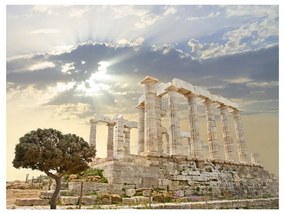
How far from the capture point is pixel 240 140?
24.1m

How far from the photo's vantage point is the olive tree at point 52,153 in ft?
33.4

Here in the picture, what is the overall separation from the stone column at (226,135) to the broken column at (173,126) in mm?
6028

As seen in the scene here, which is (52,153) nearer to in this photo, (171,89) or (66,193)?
(66,193)

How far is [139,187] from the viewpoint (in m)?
13.8

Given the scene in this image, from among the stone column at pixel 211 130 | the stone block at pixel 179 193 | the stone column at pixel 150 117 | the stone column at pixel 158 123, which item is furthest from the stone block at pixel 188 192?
the stone column at pixel 211 130

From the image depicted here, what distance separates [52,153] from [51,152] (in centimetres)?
5

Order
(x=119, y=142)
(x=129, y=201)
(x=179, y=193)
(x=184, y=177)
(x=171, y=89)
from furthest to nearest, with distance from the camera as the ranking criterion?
(x=171, y=89) → (x=119, y=142) → (x=184, y=177) → (x=179, y=193) → (x=129, y=201)

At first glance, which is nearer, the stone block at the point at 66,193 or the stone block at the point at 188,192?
the stone block at the point at 66,193

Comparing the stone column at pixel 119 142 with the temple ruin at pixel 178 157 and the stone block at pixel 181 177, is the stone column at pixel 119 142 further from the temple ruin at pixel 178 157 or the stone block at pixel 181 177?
the stone block at pixel 181 177

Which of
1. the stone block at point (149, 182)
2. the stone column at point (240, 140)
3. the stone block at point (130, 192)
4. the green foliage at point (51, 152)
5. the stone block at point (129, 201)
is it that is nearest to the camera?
the green foliage at point (51, 152)

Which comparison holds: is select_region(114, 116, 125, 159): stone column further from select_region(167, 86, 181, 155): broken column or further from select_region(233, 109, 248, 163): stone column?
select_region(233, 109, 248, 163): stone column

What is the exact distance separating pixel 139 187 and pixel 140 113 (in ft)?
25.6

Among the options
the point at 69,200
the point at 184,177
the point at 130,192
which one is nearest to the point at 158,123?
the point at 184,177
